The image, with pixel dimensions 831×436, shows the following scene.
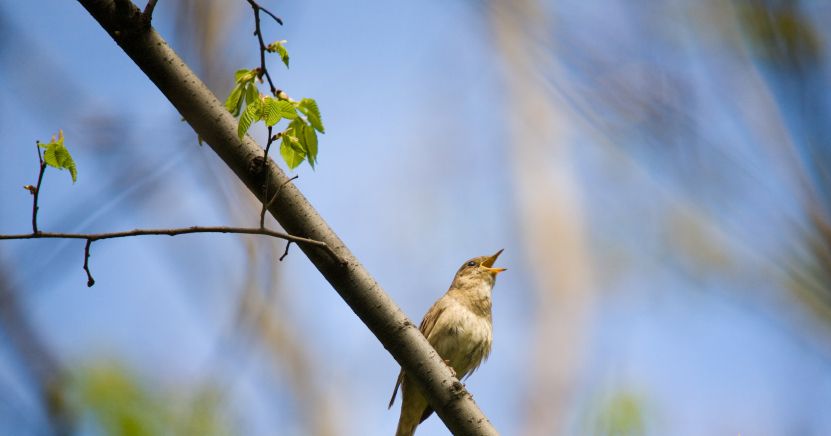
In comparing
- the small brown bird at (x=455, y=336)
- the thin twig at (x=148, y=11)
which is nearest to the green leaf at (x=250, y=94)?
the thin twig at (x=148, y=11)

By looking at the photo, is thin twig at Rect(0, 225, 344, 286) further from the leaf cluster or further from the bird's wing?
the bird's wing

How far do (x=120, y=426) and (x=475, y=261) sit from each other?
4.54 m

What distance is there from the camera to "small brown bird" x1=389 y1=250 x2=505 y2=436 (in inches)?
271

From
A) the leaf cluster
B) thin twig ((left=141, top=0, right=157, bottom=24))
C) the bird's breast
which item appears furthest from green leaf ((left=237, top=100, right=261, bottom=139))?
the bird's breast

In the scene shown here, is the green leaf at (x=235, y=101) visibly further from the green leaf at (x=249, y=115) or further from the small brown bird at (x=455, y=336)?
the small brown bird at (x=455, y=336)

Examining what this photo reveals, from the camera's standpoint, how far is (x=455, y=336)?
712 cm

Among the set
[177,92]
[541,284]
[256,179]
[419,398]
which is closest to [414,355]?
[256,179]

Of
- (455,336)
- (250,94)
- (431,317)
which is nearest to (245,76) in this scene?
(250,94)

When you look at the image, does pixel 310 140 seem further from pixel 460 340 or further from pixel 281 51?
pixel 460 340

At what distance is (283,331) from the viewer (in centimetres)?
833

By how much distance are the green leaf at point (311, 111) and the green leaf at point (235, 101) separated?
0.29 meters

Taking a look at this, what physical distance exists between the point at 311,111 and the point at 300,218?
55cm

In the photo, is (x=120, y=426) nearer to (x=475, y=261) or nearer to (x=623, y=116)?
(x=623, y=116)

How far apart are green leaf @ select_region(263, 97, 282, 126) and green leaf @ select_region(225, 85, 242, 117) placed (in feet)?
0.80
